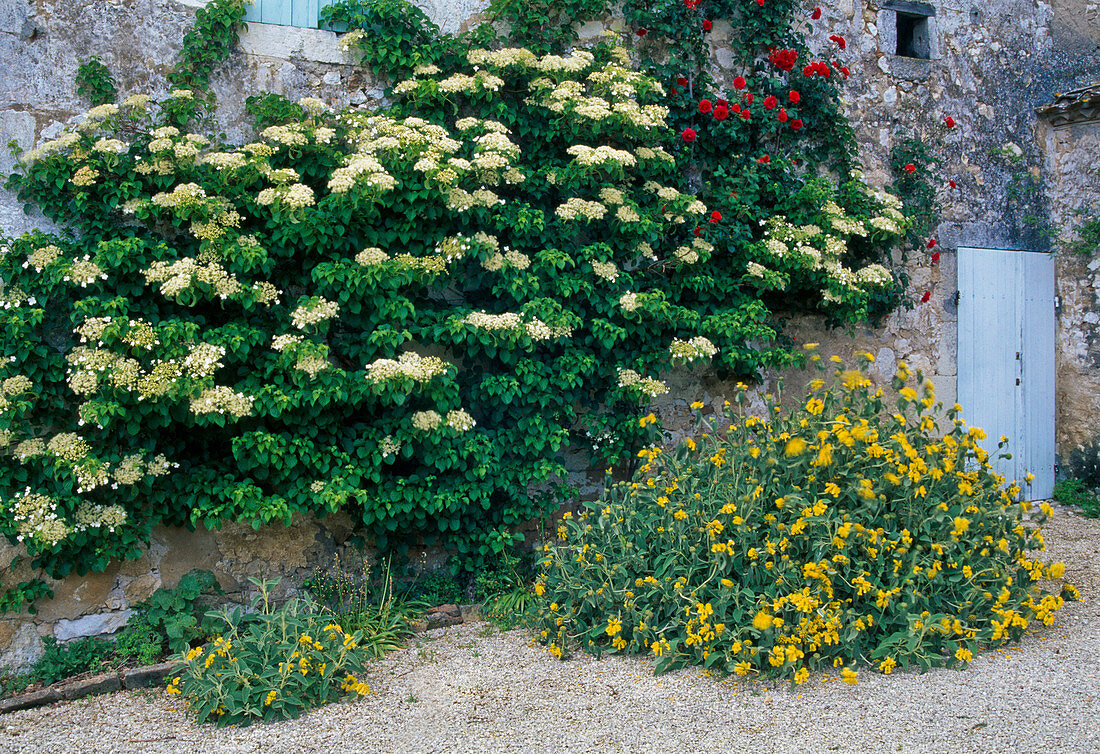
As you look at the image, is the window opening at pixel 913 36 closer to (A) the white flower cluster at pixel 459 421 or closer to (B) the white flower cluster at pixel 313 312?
(A) the white flower cluster at pixel 459 421

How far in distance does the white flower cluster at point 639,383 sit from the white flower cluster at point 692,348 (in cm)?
22

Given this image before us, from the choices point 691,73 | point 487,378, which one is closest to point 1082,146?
point 691,73

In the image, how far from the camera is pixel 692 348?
4.56 meters

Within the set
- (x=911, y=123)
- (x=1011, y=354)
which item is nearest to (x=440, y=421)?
(x=911, y=123)

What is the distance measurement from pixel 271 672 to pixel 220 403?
49.2 inches

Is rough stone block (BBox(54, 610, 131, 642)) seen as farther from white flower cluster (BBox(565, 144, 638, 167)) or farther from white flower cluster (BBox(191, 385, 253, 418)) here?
white flower cluster (BBox(565, 144, 638, 167))

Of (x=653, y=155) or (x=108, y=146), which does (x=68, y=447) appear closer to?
(x=108, y=146)

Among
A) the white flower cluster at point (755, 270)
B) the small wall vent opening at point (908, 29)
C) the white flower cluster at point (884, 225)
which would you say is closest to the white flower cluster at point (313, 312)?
the white flower cluster at point (755, 270)

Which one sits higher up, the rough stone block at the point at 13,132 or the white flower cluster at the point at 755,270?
the rough stone block at the point at 13,132

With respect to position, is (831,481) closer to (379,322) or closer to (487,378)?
(487,378)

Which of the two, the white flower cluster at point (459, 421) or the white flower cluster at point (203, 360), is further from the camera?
the white flower cluster at point (459, 421)

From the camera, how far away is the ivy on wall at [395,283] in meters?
3.74

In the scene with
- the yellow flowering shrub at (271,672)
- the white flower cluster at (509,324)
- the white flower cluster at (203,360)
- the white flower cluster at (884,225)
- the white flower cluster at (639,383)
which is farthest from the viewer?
the white flower cluster at (884,225)

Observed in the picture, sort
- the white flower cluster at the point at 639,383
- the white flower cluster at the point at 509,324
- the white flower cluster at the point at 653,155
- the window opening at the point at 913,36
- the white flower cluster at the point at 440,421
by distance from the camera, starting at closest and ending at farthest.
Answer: the white flower cluster at the point at 440,421
the white flower cluster at the point at 509,324
the white flower cluster at the point at 639,383
the white flower cluster at the point at 653,155
the window opening at the point at 913,36
